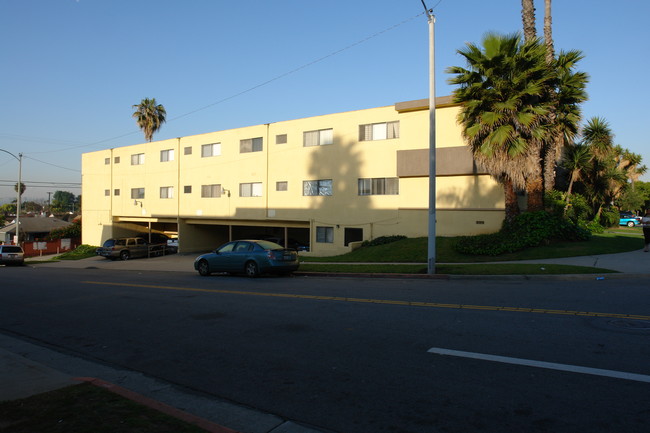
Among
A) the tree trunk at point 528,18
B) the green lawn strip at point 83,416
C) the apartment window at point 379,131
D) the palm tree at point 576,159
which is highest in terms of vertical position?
the tree trunk at point 528,18

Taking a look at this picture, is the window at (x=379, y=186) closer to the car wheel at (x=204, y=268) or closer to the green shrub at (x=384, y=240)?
the green shrub at (x=384, y=240)

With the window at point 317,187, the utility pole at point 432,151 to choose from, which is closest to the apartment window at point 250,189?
the window at point 317,187

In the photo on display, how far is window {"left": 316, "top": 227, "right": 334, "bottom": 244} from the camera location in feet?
95.5

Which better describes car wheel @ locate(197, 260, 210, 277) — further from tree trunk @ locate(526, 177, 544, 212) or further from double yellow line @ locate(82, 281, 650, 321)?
tree trunk @ locate(526, 177, 544, 212)

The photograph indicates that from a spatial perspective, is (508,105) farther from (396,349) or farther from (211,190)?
(211,190)

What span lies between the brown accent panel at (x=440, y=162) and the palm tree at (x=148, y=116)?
35417mm

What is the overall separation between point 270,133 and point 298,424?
28686 mm

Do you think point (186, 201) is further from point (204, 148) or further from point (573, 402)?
point (573, 402)

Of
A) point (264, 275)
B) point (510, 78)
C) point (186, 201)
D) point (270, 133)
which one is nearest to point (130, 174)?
point (186, 201)

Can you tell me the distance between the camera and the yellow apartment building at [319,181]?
24391mm

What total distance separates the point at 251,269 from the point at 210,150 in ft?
69.9

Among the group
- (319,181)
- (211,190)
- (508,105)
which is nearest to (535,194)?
(508,105)

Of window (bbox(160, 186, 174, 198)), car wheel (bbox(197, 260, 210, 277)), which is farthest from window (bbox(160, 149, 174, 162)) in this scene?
car wheel (bbox(197, 260, 210, 277))

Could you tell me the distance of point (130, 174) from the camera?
42.4m
